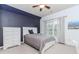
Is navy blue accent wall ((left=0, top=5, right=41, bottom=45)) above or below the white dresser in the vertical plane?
above

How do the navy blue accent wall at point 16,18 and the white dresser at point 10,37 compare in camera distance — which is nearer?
the white dresser at point 10,37

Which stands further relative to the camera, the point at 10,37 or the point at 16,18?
the point at 16,18

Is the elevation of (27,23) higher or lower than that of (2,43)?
higher

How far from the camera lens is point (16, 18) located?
9.73ft

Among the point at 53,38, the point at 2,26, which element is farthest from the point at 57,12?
the point at 2,26

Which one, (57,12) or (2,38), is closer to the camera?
(2,38)

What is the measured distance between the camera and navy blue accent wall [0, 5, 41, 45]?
8.07 feet

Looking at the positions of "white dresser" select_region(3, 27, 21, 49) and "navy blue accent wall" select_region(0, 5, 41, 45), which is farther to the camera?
"navy blue accent wall" select_region(0, 5, 41, 45)

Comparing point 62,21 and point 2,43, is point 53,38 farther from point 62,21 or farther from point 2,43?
point 2,43

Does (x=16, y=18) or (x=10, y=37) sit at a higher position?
(x=16, y=18)

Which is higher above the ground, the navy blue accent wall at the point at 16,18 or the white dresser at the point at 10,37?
the navy blue accent wall at the point at 16,18

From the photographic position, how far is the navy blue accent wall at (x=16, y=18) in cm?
246

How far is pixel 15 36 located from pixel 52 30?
4.87 feet

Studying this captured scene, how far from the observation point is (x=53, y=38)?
8.64 ft
